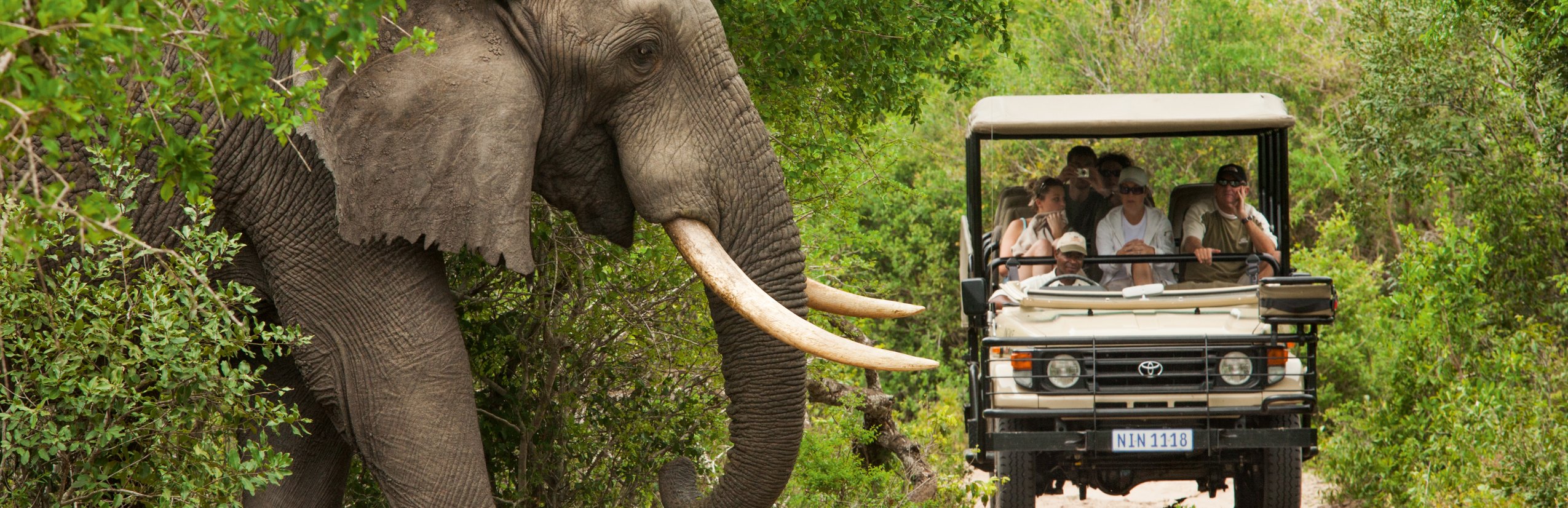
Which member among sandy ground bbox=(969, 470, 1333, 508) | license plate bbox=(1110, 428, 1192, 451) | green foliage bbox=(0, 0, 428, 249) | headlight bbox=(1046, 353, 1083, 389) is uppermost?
green foliage bbox=(0, 0, 428, 249)

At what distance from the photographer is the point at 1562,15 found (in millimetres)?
7172

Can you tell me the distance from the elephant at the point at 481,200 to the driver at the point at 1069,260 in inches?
142

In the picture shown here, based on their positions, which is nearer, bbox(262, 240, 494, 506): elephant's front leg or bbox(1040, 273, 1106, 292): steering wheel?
bbox(262, 240, 494, 506): elephant's front leg

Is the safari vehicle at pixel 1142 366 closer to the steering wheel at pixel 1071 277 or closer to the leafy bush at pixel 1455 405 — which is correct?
the steering wheel at pixel 1071 277

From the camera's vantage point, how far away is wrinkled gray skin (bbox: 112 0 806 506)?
4496mm

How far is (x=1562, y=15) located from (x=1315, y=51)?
40.5ft

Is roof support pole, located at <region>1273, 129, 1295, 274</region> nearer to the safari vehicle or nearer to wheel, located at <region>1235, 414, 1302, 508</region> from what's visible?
the safari vehicle

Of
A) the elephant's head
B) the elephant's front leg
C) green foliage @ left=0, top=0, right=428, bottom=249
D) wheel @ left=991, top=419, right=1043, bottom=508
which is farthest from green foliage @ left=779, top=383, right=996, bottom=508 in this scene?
green foliage @ left=0, top=0, right=428, bottom=249

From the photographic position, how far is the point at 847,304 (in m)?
5.27

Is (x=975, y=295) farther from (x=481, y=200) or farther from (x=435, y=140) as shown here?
(x=435, y=140)

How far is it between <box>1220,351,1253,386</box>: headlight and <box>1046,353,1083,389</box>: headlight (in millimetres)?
701

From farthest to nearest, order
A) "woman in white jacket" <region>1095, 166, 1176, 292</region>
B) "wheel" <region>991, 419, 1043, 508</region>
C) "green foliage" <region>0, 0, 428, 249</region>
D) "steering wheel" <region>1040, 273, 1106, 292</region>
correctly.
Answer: "woman in white jacket" <region>1095, 166, 1176, 292</region>, "steering wheel" <region>1040, 273, 1106, 292</region>, "wheel" <region>991, 419, 1043, 508</region>, "green foliage" <region>0, 0, 428, 249</region>

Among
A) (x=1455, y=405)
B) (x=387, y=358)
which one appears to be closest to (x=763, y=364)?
(x=387, y=358)

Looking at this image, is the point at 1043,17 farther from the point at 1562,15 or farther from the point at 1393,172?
the point at 1562,15
